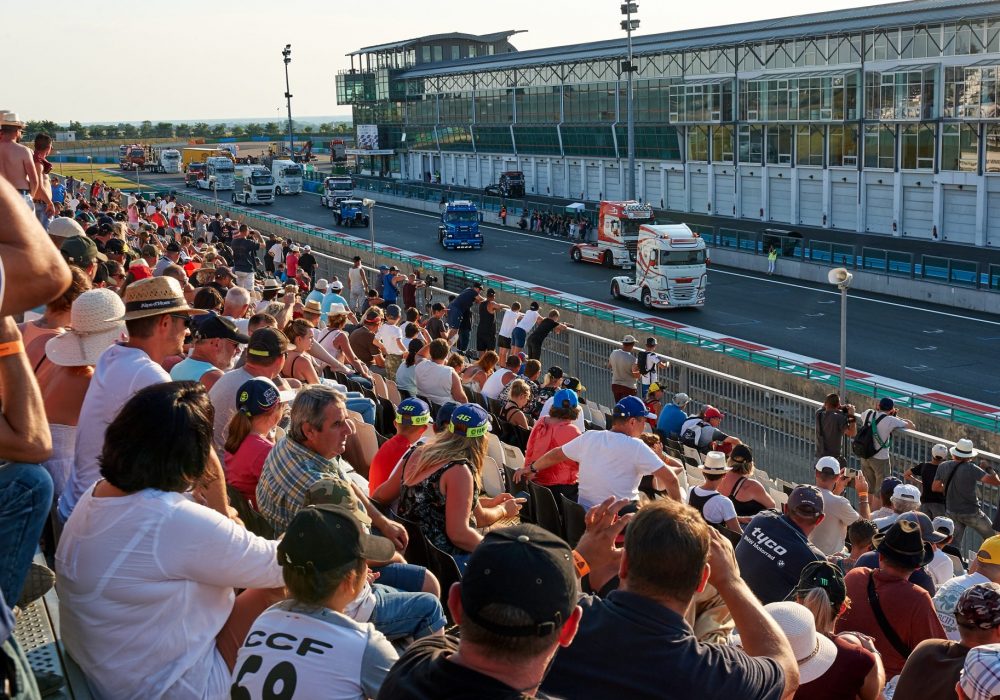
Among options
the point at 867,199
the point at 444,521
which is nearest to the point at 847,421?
the point at 444,521

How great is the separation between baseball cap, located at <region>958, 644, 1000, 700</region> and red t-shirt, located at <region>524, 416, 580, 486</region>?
5179 mm

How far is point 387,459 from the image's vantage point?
8.07 meters

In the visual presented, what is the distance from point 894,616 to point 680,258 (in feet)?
118

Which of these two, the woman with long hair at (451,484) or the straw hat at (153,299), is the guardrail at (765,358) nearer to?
the woman with long hair at (451,484)

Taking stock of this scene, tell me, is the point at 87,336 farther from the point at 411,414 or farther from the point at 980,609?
the point at 980,609

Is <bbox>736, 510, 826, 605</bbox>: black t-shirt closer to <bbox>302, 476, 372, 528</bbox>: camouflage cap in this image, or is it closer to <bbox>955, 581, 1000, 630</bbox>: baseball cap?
<bbox>955, 581, 1000, 630</bbox>: baseball cap

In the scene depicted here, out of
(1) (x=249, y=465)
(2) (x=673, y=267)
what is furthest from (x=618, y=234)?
(1) (x=249, y=465)

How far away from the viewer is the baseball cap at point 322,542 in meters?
3.93

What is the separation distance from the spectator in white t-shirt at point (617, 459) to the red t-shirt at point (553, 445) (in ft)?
2.60

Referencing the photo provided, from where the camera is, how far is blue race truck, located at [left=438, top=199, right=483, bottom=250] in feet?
206

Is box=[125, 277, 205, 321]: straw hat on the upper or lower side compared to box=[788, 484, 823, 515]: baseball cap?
upper

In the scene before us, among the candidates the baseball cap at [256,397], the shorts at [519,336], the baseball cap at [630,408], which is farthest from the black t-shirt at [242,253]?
the baseball cap at [256,397]

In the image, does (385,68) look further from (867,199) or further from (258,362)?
(258,362)

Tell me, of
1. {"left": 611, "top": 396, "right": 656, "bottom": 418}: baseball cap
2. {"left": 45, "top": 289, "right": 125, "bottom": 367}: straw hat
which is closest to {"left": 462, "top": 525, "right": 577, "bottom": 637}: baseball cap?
{"left": 45, "top": 289, "right": 125, "bottom": 367}: straw hat
